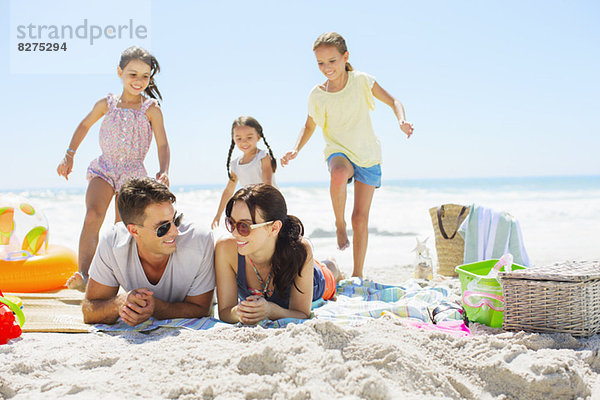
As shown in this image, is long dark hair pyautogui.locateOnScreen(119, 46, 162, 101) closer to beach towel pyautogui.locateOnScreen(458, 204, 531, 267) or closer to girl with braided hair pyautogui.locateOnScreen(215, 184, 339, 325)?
girl with braided hair pyautogui.locateOnScreen(215, 184, 339, 325)

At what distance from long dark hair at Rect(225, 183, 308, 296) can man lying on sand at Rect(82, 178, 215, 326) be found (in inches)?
15.4

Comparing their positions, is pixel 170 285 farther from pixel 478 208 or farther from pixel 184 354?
pixel 478 208

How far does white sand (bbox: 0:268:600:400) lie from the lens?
1.95 m

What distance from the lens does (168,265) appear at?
316 centimetres

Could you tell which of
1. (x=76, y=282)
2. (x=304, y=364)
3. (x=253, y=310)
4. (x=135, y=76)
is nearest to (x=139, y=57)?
(x=135, y=76)

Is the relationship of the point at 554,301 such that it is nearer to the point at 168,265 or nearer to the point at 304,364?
the point at 304,364

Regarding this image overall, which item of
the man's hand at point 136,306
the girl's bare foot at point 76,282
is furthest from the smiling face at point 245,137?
the man's hand at point 136,306

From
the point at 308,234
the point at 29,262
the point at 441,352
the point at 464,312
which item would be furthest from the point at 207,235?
the point at 308,234

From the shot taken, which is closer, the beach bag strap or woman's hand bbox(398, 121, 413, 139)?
woman's hand bbox(398, 121, 413, 139)

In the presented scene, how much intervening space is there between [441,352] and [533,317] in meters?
0.81

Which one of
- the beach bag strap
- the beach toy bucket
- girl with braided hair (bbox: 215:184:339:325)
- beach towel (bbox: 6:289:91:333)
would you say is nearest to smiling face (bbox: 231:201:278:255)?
girl with braided hair (bbox: 215:184:339:325)

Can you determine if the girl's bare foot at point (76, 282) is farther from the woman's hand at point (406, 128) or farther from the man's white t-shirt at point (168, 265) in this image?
the woman's hand at point (406, 128)

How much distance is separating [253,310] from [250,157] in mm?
2924

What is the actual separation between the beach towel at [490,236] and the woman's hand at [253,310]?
→ 3098mm
